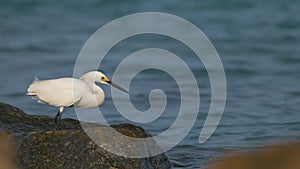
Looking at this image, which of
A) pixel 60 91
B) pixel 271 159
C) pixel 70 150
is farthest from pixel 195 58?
pixel 271 159

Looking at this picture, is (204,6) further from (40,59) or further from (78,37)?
(40,59)

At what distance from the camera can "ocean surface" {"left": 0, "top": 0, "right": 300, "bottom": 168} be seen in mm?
8750

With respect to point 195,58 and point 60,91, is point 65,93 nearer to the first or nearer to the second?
point 60,91

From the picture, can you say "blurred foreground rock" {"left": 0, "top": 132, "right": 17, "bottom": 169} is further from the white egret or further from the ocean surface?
the ocean surface

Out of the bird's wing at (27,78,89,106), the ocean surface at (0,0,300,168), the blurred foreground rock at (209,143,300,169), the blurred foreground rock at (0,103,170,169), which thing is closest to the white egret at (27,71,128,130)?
the bird's wing at (27,78,89,106)

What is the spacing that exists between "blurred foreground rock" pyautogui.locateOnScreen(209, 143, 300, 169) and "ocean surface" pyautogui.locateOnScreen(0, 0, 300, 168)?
1752mm

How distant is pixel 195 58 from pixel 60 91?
255 inches

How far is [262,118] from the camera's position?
9336 millimetres

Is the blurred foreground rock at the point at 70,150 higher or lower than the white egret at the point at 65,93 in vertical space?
lower

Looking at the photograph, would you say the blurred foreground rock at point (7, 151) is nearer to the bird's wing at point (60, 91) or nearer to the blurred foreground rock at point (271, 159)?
the bird's wing at point (60, 91)

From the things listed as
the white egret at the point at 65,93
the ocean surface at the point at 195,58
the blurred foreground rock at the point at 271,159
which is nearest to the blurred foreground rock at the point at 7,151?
the white egret at the point at 65,93

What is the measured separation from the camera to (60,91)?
6844mm

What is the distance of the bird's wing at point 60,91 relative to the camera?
6832mm

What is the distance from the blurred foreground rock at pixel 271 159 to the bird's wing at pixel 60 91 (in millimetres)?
3743
